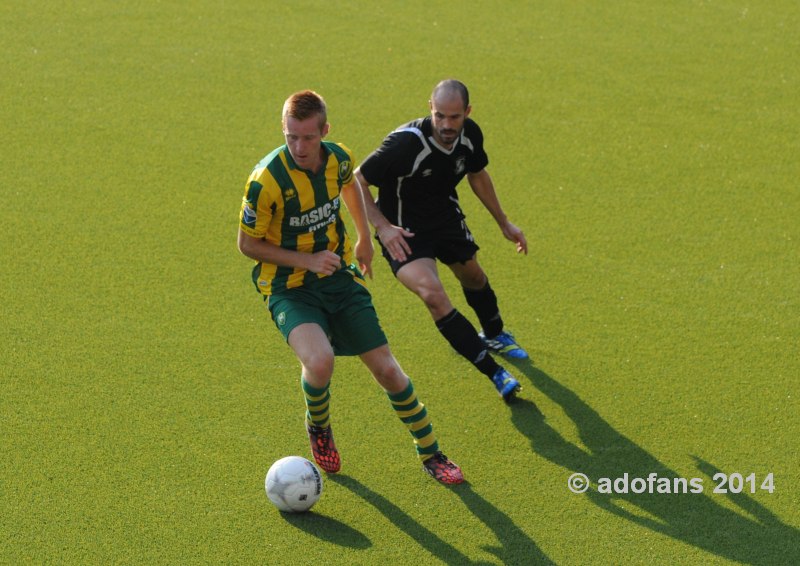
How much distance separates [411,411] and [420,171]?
1.36 m

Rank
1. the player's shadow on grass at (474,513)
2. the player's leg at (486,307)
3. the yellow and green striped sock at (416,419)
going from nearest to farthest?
the player's shadow on grass at (474,513) < the yellow and green striped sock at (416,419) < the player's leg at (486,307)

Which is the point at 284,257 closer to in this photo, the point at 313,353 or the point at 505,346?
the point at 313,353

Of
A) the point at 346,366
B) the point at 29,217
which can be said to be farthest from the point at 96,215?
the point at 346,366

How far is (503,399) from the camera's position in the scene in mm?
5988

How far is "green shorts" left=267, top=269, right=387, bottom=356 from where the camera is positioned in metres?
5.07

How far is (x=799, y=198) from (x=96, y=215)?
4.98m

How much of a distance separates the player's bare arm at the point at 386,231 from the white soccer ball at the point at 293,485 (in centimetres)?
123

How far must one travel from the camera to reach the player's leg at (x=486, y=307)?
617cm

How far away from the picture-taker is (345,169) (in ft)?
16.8

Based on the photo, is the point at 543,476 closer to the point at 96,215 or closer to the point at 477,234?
the point at 477,234

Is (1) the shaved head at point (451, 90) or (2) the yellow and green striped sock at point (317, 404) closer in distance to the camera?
(2) the yellow and green striped sock at point (317, 404)

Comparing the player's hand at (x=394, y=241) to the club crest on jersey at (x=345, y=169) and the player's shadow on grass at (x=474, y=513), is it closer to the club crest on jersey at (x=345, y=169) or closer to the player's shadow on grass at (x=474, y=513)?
the club crest on jersey at (x=345, y=169)

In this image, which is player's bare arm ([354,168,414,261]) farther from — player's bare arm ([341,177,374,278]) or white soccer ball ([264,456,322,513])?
white soccer ball ([264,456,322,513])

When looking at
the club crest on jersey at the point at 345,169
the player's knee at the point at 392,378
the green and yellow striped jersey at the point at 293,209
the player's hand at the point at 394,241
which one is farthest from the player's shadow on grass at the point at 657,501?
the club crest on jersey at the point at 345,169
